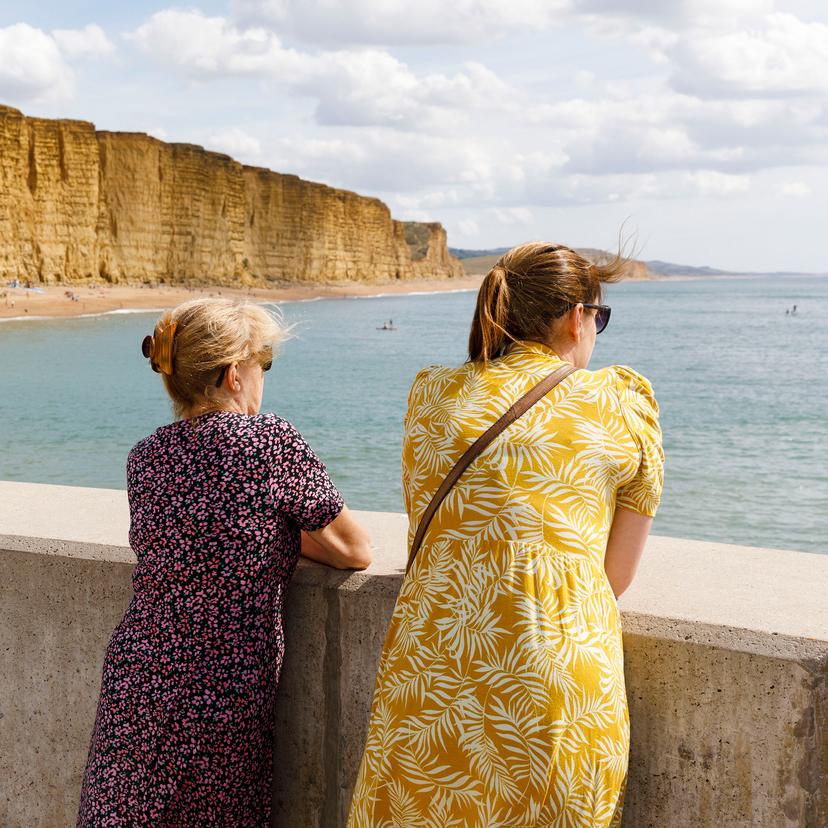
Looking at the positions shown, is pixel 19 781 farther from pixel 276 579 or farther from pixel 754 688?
pixel 754 688

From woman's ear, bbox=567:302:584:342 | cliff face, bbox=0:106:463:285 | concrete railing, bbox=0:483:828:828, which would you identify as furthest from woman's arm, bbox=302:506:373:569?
cliff face, bbox=0:106:463:285

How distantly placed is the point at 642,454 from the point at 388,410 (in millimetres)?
21132

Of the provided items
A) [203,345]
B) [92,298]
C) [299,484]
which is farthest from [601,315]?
[92,298]

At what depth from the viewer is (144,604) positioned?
1.97 metres

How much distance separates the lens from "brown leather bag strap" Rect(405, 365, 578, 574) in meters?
1.69

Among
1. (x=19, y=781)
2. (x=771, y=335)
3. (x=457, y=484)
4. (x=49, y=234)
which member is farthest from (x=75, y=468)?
(x=771, y=335)

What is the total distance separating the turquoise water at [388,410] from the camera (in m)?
13.0

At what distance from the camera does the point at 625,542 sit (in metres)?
1.75

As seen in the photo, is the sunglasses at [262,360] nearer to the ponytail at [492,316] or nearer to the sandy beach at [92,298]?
the ponytail at [492,316]

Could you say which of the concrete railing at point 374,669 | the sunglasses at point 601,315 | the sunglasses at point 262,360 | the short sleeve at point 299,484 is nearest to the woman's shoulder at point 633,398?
the sunglasses at point 601,315

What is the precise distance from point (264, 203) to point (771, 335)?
3426 centimetres

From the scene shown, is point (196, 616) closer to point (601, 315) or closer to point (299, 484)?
point (299, 484)

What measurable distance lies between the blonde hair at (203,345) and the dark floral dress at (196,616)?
0.23 feet

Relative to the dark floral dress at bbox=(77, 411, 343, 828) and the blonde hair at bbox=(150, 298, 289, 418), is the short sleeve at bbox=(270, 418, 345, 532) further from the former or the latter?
the blonde hair at bbox=(150, 298, 289, 418)
